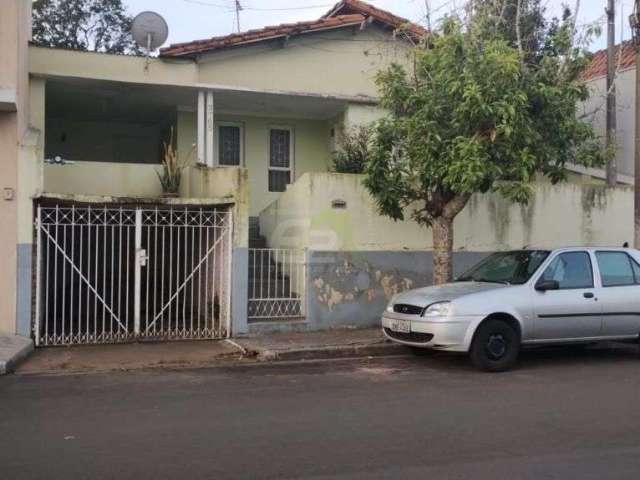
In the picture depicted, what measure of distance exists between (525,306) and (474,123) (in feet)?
9.07

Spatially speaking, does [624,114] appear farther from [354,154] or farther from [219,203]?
[219,203]

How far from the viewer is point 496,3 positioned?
11.4 meters

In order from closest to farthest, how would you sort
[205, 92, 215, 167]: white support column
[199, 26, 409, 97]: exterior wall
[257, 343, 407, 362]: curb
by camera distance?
[257, 343, 407, 362]: curb
[205, 92, 215, 167]: white support column
[199, 26, 409, 97]: exterior wall

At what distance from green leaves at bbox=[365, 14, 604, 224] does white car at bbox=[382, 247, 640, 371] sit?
1393mm

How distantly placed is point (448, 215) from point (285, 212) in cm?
321

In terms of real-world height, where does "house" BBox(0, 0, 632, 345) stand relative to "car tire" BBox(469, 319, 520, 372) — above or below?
above

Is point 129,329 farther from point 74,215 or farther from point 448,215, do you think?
point 448,215

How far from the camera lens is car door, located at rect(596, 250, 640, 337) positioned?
9641 mm

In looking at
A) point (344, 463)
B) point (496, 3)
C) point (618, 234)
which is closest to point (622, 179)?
point (618, 234)

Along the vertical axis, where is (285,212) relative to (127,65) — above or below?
below

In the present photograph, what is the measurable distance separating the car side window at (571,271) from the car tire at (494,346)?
920mm

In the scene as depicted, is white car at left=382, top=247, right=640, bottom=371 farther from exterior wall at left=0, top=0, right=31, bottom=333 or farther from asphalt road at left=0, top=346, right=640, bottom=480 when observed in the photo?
exterior wall at left=0, top=0, right=31, bottom=333

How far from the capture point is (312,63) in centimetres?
1538

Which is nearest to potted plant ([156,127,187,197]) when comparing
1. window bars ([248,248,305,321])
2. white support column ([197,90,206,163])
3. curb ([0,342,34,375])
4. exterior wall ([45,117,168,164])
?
white support column ([197,90,206,163])
